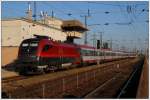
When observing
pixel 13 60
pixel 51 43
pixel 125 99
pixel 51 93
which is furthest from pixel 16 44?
pixel 125 99

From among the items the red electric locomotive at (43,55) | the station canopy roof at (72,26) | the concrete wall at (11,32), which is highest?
the station canopy roof at (72,26)

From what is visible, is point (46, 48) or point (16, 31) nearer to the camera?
point (46, 48)

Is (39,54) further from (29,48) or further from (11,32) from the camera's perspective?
(11,32)

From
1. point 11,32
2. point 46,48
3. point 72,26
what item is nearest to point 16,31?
point 11,32

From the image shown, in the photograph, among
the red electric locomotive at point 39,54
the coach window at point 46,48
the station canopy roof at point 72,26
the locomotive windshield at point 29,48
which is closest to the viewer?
the red electric locomotive at point 39,54

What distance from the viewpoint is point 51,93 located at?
17.2 m

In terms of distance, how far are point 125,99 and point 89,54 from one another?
32.1m

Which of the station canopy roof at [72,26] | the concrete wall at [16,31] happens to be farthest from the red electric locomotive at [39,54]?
the station canopy roof at [72,26]

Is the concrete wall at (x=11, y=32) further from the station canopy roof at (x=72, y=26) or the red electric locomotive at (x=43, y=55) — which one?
the station canopy roof at (x=72, y=26)

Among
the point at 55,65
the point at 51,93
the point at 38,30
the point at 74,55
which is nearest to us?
the point at 51,93

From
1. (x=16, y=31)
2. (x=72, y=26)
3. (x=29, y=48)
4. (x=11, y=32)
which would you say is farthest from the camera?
(x=72, y=26)

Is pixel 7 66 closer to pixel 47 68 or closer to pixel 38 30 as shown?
pixel 38 30

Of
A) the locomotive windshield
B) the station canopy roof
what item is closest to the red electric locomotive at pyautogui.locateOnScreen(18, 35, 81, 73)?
the locomotive windshield

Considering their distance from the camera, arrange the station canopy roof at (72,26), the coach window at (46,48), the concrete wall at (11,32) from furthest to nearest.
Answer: the station canopy roof at (72,26) → the concrete wall at (11,32) → the coach window at (46,48)
